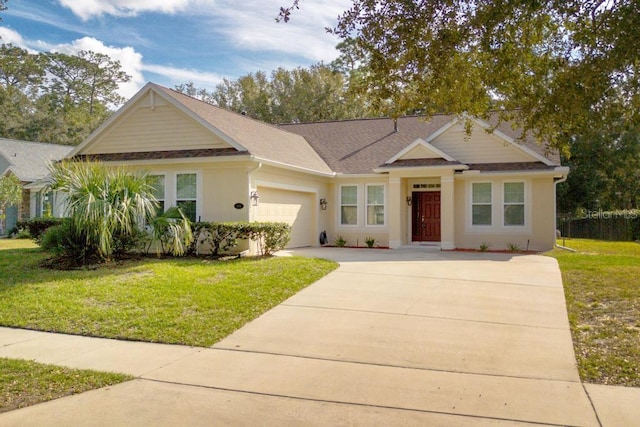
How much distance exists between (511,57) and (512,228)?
433 inches

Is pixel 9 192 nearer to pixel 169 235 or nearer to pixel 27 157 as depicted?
pixel 27 157

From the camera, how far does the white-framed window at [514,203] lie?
17.3m

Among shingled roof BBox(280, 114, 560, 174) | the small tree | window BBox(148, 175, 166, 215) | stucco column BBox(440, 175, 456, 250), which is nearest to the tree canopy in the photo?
the small tree

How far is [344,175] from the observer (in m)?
19.0

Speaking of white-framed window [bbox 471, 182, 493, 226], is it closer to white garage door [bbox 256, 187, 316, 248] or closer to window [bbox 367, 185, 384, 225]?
window [bbox 367, 185, 384, 225]

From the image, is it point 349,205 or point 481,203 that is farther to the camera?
point 349,205

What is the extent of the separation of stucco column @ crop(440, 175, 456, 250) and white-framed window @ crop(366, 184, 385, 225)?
2.35 metres

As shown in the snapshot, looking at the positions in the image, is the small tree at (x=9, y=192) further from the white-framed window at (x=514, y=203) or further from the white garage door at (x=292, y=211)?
the white-framed window at (x=514, y=203)

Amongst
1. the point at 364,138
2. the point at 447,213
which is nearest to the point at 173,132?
the point at 364,138

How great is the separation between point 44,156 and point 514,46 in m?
28.3

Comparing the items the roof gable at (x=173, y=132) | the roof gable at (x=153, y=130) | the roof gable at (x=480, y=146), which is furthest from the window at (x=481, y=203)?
the roof gable at (x=153, y=130)

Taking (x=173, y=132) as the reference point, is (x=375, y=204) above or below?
below

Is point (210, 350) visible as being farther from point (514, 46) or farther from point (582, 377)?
point (514, 46)

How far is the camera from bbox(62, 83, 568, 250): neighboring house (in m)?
14.8
